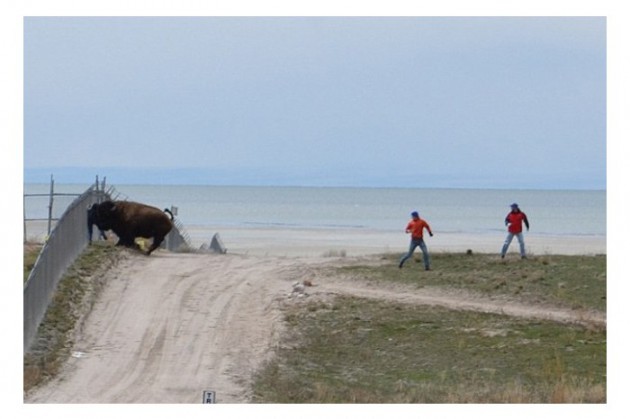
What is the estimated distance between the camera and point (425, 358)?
22.5 m

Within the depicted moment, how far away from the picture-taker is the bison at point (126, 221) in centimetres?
3170

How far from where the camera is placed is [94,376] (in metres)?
20.8

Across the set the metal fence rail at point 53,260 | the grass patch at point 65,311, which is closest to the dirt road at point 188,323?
the grass patch at point 65,311

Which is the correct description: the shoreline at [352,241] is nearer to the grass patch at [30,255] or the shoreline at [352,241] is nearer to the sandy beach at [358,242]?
the sandy beach at [358,242]

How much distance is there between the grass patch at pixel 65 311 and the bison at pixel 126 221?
37.4 inches

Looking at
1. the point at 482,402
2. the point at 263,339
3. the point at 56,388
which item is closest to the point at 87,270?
the point at 263,339

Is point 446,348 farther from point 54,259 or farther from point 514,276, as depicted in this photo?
point 54,259

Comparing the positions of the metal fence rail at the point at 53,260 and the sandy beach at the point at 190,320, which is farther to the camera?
the metal fence rail at the point at 53,260

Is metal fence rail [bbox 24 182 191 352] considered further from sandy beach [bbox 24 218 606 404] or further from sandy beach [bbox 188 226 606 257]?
sandy beach [bbox 188 226 606 257]

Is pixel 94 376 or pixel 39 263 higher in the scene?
pixel 39 263

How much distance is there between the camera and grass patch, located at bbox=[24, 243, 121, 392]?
68.6 feet

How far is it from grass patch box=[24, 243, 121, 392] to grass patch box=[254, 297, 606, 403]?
12.7 ft

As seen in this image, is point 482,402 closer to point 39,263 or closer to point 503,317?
point 503,317

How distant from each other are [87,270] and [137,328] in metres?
4.09
